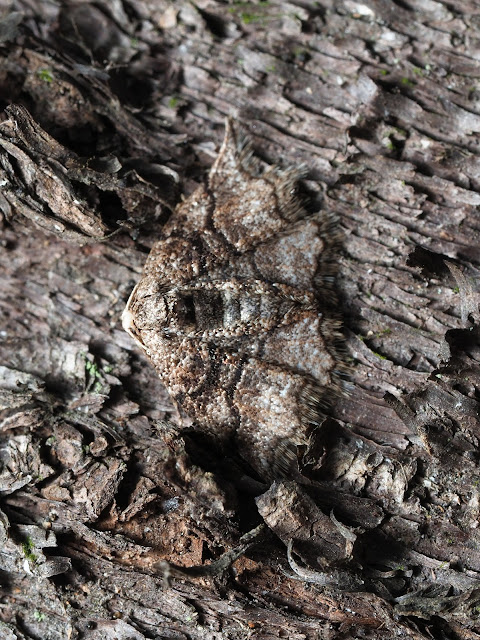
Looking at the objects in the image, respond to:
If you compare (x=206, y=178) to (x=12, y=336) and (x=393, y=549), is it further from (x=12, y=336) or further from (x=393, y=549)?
(x=393, y=549)

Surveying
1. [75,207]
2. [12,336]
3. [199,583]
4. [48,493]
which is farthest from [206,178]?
[199,583]

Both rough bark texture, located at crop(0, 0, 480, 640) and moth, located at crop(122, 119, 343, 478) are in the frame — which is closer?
rough bark texture, located at crop(0, 0, 480, 640)

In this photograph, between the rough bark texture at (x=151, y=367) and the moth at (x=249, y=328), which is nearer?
the rough bark texture at (x=151, y=367)

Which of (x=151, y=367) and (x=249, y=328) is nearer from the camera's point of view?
(x=249, y=328)

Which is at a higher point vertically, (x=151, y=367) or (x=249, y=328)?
(x=249, y=328)
